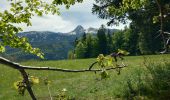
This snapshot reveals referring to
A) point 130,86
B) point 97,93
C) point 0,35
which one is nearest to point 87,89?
point 97,93

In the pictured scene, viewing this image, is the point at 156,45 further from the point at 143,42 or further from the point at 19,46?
the point at 19,46

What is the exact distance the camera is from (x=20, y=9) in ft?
43.3

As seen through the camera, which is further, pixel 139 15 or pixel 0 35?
pixel 139 15

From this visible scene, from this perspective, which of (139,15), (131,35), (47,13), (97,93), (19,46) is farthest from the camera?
(131,35)

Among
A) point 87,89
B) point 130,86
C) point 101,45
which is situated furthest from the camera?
point 101,45

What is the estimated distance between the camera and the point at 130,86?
583 inches

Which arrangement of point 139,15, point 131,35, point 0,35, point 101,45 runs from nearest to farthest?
point 0,35 → point 139,15 → point 131,35 → point 101,45

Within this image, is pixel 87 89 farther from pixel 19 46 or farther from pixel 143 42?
pixel 143 42

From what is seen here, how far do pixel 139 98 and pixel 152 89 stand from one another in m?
0.56

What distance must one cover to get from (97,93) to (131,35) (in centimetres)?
9107

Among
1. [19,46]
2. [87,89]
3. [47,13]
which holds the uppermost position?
[47,13]

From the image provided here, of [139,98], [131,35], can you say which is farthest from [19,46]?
[131,35]

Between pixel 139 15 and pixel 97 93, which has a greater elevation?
pixel 139 15

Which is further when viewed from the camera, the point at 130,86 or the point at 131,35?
the point at 131,35
